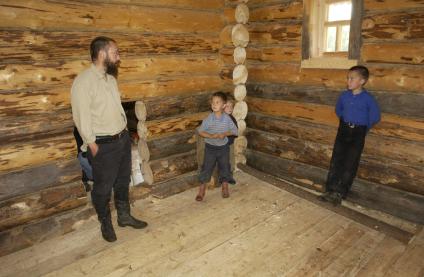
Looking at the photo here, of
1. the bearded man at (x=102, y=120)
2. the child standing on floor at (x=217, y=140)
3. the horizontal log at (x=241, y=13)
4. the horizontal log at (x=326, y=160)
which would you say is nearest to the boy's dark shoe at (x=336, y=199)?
the horizontal log at (x=326, y=160)

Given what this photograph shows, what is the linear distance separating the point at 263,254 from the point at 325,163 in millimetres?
2153

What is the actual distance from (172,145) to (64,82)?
2018 mm

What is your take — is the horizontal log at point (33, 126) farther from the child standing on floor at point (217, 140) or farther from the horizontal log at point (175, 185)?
the child standing on floor at point (217, 140)

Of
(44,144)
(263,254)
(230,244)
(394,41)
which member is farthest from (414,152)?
(44,144)

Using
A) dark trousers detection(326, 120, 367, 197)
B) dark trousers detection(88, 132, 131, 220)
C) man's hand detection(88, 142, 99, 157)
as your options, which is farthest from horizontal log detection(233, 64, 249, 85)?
man's hand detection(88, 142, 99, 157)

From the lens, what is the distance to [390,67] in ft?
13.3

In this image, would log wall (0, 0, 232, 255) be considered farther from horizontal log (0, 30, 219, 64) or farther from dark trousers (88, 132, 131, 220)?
dark trousers (88, 132, 131, 220)

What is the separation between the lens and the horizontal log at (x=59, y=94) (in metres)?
3.54

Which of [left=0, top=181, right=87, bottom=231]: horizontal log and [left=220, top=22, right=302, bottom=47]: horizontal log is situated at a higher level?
[left=220, top=22, right=302, bottom=47]: horizontal log

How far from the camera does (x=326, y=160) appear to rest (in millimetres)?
4934

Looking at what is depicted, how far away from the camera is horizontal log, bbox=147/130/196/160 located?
505 cm

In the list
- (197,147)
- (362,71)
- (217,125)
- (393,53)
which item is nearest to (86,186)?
(197,147)

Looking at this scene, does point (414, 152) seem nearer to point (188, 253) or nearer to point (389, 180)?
point (389, 180)

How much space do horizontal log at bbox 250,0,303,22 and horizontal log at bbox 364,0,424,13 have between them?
1.06m
